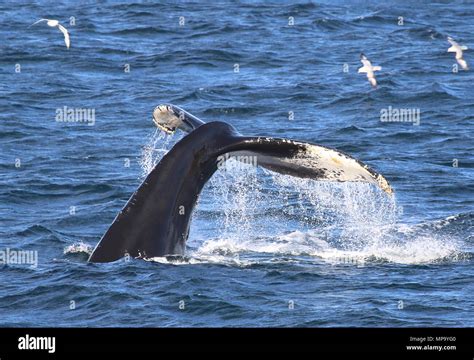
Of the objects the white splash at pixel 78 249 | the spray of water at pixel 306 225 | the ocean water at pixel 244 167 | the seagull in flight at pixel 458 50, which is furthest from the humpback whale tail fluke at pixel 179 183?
the seagull in flight at pixel 458 50

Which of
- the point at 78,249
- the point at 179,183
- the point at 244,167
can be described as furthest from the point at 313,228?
the point at 179,183

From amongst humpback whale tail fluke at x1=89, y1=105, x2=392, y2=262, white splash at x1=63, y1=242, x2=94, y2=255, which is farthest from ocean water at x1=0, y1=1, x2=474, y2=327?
humpback whale tail fluke at x1=89, y1=105, x2=392, y2=262

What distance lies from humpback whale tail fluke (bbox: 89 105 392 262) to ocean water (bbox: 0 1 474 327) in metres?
0.29

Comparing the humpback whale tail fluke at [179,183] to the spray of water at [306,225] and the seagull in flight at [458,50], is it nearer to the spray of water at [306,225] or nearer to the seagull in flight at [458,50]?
the spray of water at [306,225]

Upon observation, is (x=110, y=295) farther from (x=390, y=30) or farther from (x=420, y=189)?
(x=390, y=30)

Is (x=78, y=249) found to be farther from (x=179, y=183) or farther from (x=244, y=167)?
(x=244, y=167)

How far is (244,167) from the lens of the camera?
22.4m

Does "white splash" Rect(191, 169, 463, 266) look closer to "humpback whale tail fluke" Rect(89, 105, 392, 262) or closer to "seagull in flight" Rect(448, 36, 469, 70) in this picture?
"humpback whale tail fluke" Rect(89, 105, 392, 262)

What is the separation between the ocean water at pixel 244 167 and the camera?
1504cm

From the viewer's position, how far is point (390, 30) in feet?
127

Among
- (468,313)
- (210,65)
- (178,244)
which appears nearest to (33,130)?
(210,65)

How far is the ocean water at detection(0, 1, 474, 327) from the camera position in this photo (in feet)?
49.3

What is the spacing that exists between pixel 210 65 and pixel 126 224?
19.3 m

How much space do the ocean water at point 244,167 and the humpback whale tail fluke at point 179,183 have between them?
0.29 metres
